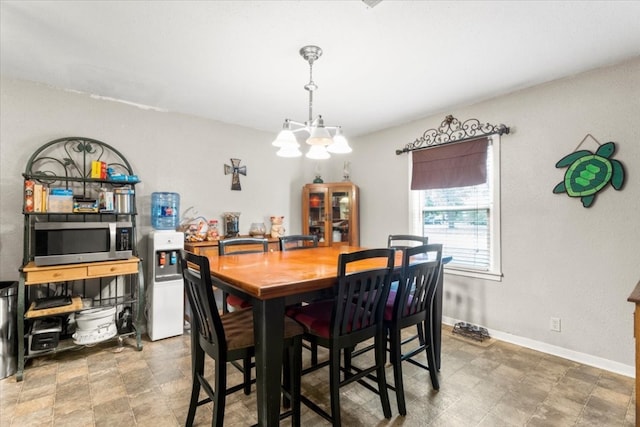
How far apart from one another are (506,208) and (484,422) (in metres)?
1.99

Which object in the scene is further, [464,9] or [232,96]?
[232,96]

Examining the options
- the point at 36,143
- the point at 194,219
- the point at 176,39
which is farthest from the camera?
the point at 194,219

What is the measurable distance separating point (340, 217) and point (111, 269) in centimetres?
278

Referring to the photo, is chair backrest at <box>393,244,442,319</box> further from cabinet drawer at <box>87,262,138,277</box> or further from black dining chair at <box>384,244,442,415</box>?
cabinet drawer at <box>87,262,138,277</box>

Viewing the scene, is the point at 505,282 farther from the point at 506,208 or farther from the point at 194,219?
the point at 194,219

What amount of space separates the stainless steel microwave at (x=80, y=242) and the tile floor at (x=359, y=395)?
34.4 inches

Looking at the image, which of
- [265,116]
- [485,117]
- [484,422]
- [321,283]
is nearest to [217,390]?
[321,283]

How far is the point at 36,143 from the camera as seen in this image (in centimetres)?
287

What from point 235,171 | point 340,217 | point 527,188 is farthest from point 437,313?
point 235,171

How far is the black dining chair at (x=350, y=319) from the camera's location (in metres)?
1.63

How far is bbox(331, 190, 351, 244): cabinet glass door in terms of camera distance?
440cm

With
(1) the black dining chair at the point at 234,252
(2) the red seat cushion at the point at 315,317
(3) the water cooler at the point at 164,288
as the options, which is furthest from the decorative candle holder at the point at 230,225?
(2) the red seat cushion at the point at 315,317

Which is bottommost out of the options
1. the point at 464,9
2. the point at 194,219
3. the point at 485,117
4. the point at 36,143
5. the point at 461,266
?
the point at 461,266

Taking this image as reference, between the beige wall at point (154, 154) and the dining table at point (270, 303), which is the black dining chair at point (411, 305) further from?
the beige wall at point (154, 154)
